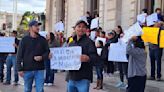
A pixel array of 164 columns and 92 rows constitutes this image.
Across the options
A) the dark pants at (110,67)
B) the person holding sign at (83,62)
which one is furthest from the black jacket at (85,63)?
the dark pants at (110,67)

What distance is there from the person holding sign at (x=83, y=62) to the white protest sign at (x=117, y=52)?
5259mm

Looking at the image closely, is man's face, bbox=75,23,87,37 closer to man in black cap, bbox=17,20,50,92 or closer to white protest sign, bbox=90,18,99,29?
man in black cap, bbox=17,20,50,92

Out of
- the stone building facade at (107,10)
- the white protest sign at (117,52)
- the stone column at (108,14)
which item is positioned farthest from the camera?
the stone column at (108,14)

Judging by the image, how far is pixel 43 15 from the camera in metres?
31.1

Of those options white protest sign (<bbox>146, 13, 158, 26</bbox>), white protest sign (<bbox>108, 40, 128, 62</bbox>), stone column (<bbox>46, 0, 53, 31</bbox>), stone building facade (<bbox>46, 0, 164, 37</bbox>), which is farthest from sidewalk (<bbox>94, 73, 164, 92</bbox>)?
stone column (<bbox>46, 0, 53, 31</bbox>)

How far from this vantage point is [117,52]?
12.5 meters

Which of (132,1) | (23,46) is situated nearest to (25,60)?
(23,46)

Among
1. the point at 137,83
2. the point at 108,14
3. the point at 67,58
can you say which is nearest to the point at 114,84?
the point at 137,83

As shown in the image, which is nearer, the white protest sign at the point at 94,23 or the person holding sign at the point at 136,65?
the person holding sign at the point at 136,65

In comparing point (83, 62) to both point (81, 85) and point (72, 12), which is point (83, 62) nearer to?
point (81, 85)

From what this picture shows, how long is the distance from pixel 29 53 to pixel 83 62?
77.3 inches

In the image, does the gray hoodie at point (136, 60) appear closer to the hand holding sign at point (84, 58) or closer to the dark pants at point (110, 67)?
the hand holding sign at point (84, 58)

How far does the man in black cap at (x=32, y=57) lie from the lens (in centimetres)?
845

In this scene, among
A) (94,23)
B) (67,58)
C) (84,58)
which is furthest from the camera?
(94,23)
